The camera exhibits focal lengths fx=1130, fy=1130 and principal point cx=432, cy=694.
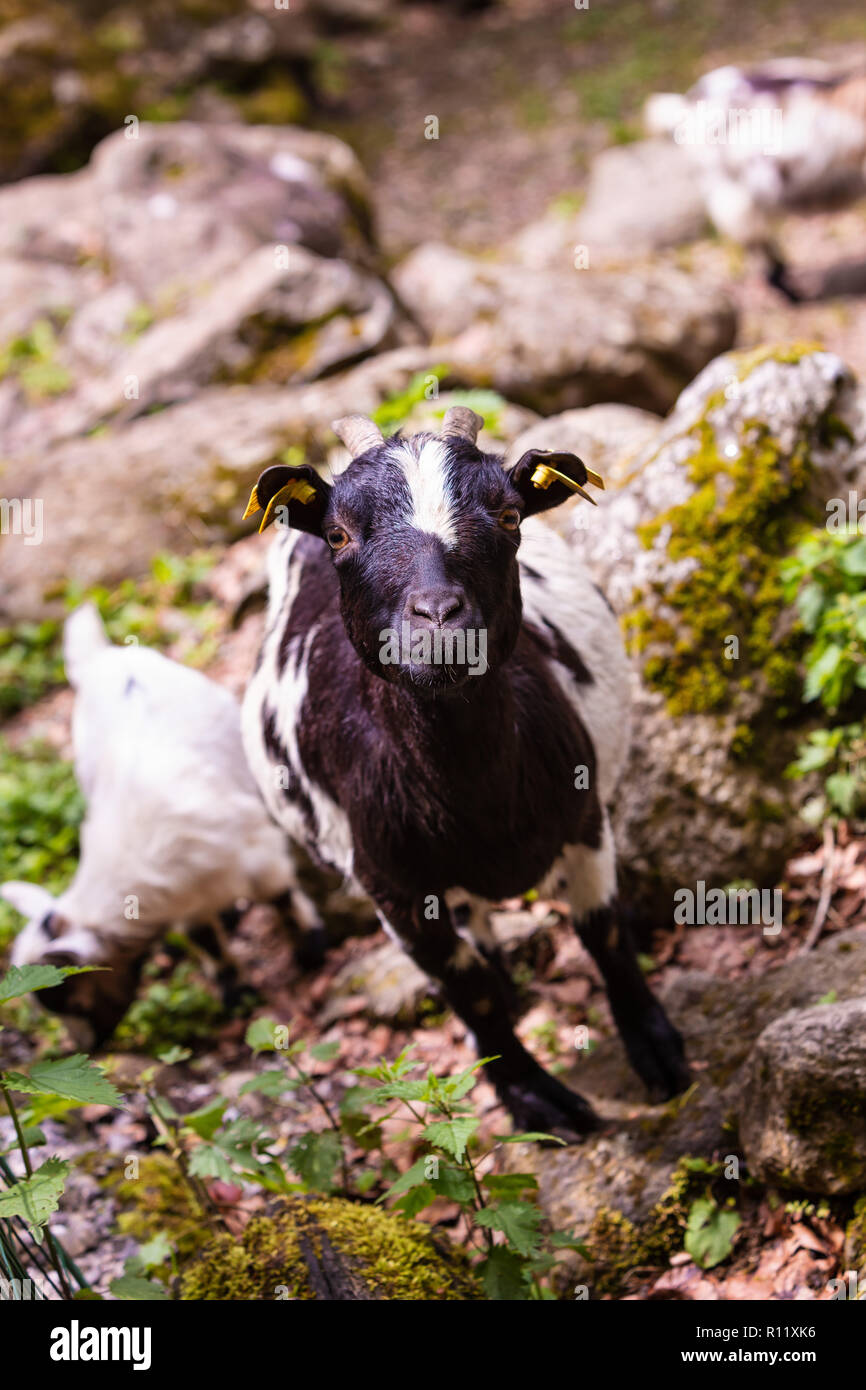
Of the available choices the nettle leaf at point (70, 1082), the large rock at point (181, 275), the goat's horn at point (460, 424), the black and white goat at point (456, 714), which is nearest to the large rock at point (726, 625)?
the black and white goat at point (456, 714)

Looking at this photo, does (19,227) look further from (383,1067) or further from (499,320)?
(383,1067)

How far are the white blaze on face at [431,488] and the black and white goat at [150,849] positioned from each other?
2885mm

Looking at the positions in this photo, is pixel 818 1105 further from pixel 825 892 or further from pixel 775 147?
pixel 775 147

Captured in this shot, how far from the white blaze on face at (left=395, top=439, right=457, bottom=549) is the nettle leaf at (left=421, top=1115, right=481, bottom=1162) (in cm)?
154

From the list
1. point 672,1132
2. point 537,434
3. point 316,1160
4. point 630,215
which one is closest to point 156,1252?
point 316,1160

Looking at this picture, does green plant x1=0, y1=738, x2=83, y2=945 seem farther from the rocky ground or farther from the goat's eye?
the goat's eye

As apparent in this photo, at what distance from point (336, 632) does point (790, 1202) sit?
2370mm

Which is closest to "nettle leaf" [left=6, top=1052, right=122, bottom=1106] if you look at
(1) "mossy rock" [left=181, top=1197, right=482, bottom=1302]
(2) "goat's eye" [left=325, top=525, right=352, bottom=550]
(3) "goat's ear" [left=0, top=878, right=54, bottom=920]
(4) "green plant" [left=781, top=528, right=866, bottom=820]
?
(1) "mossy rock" [left=181, top=1197, right=482, bottom=1302]

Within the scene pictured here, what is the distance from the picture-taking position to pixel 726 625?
4934 mm

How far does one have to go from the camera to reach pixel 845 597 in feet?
14.8

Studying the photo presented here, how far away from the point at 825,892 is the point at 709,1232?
155 cm

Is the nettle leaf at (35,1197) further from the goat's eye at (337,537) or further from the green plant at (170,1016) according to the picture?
the green plant at (170,1016)

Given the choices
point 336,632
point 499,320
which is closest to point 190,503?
point 499,320
